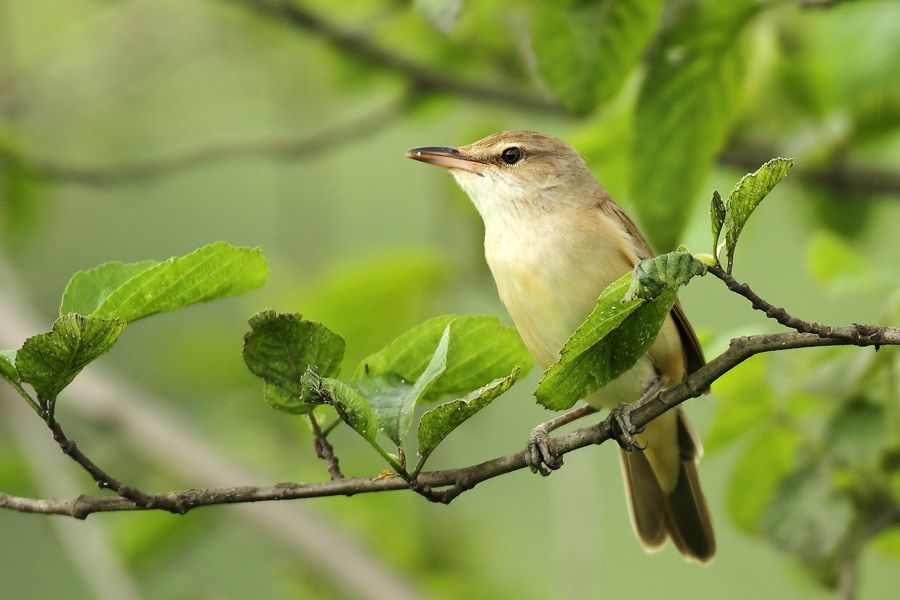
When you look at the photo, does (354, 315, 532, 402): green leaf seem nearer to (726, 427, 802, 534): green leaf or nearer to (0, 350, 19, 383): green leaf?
(0, 350, 19, 383): green leaf

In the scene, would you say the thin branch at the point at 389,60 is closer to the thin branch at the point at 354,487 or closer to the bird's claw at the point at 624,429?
the bird's claw at the point at 624,429

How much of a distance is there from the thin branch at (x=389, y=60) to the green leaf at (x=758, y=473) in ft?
4.24

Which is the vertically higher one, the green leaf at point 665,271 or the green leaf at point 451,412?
the green leaf at point 665,271

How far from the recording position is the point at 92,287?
1.97 meters

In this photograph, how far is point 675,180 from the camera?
2713 mm

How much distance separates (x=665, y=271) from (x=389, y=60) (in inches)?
93.7

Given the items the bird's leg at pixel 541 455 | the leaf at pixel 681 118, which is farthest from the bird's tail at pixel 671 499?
the bird's leg at pixel 541 455

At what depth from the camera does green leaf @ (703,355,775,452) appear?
2848 mm

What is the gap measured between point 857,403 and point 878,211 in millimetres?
1516

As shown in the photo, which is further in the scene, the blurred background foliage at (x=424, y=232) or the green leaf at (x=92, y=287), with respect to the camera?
the blurred background foliage at (x=424, y=232)

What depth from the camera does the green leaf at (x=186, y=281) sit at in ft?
6.06

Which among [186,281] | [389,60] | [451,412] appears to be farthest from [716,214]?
[389,60]

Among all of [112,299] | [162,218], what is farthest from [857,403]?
[162,218]

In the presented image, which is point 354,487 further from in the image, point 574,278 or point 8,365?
point 574,278
